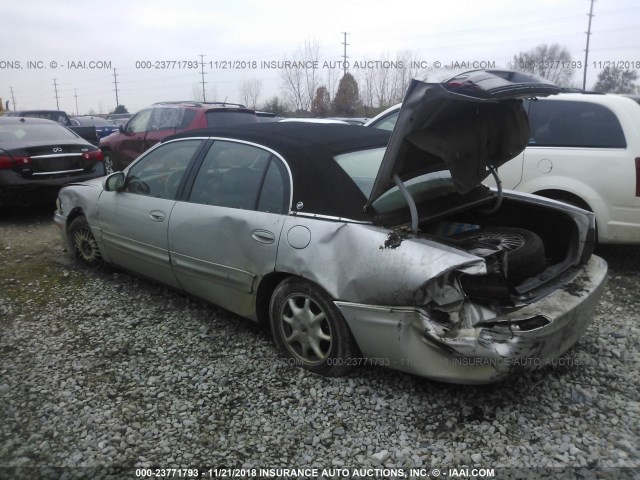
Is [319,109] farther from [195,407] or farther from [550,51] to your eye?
[195,407]

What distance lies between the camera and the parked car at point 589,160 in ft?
15.1

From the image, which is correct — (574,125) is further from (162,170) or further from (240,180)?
(162,170)

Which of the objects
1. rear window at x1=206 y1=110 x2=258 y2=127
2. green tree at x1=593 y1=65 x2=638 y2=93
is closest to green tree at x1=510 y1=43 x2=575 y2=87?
green tree at x1=593 y1=65 x2=638 y2=93

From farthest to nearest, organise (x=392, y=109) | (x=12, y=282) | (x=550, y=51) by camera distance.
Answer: (x=550, y=51)
(x=392, y=109)
(x=12, y=282)

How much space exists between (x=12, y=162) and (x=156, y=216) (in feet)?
13.3

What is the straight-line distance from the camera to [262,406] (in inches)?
112

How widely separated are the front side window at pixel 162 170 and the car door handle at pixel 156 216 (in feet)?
0.45

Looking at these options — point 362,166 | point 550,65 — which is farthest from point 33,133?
point 550,65

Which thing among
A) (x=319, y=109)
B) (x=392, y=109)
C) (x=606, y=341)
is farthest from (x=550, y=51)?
(x=606, y=341)

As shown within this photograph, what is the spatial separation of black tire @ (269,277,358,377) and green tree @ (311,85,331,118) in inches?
1061

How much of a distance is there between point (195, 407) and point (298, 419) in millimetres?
598

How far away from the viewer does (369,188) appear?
3047 mm

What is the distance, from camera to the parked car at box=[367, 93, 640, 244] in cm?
461

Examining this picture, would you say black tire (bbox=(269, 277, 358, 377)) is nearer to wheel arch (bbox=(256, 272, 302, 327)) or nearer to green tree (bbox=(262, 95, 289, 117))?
wheel arch (bbox=(256, 272, 302, 327))
